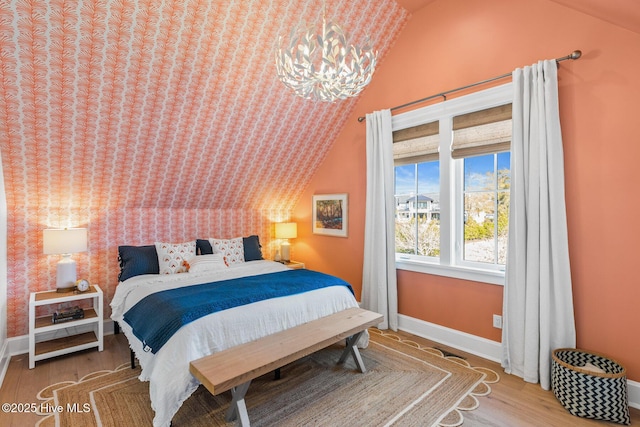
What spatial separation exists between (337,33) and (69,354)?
3.48 meters

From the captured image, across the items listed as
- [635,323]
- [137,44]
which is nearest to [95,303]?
[137,44]

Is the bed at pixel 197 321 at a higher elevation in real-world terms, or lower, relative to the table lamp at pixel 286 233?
lower

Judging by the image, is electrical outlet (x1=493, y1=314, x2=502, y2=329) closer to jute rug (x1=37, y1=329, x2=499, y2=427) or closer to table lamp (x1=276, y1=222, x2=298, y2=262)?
jute rug (x1=37, y1=329, x2=499, y2=427)

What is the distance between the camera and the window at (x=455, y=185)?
2.84 meters

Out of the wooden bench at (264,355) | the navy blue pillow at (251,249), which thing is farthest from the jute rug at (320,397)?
the navy blue pillow at (251,249)

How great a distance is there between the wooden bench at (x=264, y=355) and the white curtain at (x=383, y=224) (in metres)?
0.87

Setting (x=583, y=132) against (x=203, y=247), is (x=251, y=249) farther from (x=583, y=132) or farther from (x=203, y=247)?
(x=583, y=132)

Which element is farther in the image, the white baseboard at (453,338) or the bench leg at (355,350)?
the white baseboard at (453,338)

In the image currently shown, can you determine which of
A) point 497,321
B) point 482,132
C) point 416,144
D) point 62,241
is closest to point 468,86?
point 482,132

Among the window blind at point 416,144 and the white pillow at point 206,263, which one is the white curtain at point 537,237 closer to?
the window blind at point 416,144

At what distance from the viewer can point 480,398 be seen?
224 centimetres

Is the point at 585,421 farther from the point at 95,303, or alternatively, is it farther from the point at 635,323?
the point at 95,303

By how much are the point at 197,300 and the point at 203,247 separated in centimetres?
165

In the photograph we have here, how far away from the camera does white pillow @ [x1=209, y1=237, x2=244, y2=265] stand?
12.6ft
